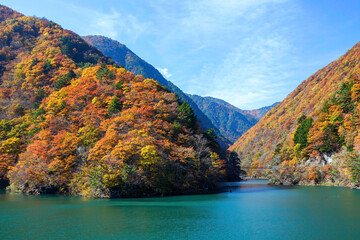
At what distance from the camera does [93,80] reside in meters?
66.1

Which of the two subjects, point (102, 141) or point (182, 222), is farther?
point (102, 141)

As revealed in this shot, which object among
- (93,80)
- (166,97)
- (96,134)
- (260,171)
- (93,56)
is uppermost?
(93,56)

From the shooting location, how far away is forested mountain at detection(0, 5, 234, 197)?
4381 centimetres

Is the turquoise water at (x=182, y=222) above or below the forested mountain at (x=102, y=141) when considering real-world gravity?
below

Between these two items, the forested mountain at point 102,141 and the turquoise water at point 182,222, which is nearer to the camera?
the turquoise water at point 182,222

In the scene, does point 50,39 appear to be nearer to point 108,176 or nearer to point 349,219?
point 108,176

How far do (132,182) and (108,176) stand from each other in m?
4.19

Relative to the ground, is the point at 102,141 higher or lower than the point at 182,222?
higher

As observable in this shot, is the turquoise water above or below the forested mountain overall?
below

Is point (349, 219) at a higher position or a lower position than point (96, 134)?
lower

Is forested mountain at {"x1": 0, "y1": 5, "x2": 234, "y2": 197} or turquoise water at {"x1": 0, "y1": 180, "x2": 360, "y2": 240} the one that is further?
forested mountain at {"x1": 0, "y1": 5, "x2": 234, "y2": 197}

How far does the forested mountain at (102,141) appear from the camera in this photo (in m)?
43.8

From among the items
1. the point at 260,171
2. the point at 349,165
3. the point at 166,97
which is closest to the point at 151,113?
the point at 166,97

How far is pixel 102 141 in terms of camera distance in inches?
1804
